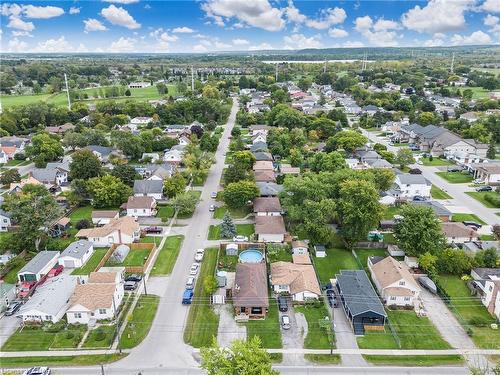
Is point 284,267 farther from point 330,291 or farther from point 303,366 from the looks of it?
point 303,366

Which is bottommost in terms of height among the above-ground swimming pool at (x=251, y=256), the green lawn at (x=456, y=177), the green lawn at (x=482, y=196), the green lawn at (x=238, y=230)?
the green lawn at (x=238, y=230)

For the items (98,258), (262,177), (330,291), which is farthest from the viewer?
(262,177)

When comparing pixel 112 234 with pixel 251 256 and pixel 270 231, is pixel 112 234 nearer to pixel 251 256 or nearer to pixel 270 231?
pixel 251 256

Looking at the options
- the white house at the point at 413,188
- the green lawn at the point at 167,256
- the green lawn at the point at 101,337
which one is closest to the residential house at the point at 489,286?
the white house at the point at 413,188

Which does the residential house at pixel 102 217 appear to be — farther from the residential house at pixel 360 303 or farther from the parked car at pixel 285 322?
the residential house at pixel 360 303

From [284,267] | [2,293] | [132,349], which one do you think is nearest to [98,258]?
[2,293]

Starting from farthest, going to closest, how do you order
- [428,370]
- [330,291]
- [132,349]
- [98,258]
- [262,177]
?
[262,177]
[98,258]
[330,291]
[132,349]
[428,370]

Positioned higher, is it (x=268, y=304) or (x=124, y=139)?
(x=124, y=139)

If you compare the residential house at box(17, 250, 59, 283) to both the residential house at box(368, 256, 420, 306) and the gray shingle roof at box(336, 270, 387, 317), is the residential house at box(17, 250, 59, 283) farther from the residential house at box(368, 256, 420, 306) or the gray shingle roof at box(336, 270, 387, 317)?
the residential house at box(368, 256, 420, 306)
